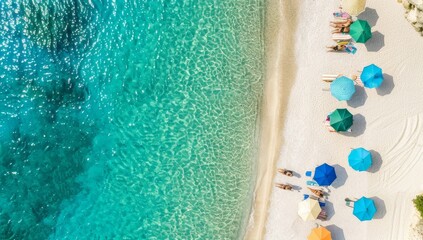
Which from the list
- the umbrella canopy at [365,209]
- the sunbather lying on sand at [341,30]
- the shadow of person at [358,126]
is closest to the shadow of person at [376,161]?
the shadow of person at [358,126]

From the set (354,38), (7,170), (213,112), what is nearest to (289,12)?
(354,38)

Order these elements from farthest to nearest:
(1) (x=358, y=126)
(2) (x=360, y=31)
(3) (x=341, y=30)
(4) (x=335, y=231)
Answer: (4) (x=335, y=231) < (1) (x=358, y=126) < (3) (x=341, y=30) < (2) (x=360, y=31)

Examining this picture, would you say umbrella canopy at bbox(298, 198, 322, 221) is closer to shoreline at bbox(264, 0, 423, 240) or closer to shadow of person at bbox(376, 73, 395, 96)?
shoreline at bbox(264, 0, 423, 240)

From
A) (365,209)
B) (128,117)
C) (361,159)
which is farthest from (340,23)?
(128,117)

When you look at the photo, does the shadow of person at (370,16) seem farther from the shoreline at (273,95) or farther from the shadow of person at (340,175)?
the shadow of person at (340,175)

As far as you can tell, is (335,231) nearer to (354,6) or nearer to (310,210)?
(310,210)
